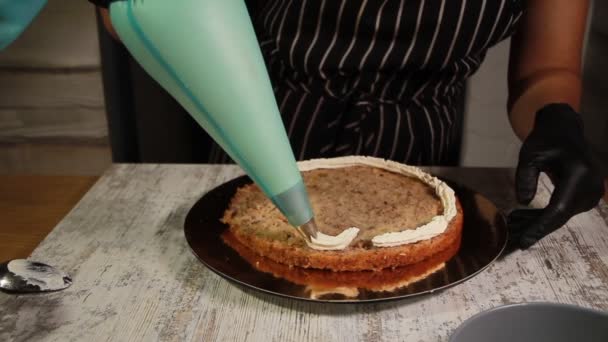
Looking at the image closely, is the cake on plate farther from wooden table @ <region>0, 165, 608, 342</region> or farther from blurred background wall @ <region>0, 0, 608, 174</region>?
blurred background wall @ <region>0, 0, 608, 174</region>

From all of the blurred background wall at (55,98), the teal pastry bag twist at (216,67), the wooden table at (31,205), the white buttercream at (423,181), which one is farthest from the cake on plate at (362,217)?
the blurred background wall at (55,98)

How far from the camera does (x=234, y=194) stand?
2.91 feet

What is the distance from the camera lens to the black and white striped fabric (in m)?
1.06

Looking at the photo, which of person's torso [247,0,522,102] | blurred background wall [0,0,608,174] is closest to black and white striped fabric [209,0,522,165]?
person's torso [247,0,522,102]

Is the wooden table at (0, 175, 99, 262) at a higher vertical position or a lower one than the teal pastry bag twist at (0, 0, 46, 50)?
lower

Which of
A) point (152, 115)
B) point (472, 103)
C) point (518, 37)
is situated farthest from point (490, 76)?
point (152, 115)

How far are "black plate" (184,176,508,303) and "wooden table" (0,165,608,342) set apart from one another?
0.03 metres

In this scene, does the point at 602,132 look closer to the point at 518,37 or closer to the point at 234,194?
the point at 518,37

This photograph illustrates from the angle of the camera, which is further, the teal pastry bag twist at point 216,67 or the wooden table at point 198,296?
the wooden table at point 198,296

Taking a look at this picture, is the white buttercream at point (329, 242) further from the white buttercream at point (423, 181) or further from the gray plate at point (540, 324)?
the gray plate at point (540, 324)

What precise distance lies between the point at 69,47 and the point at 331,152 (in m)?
0.54

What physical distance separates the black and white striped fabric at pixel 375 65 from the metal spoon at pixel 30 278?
54cm

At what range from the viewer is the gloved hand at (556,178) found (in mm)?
782

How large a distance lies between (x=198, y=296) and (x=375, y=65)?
553 mm
